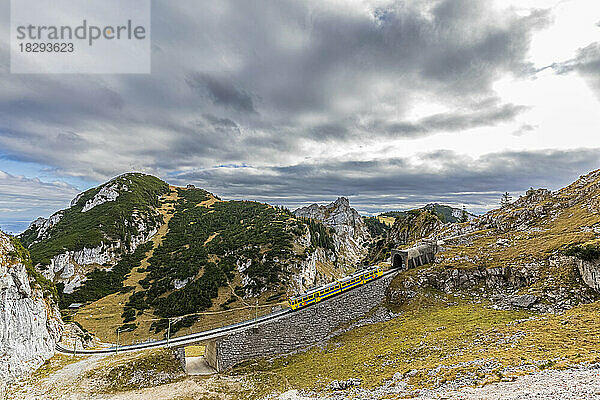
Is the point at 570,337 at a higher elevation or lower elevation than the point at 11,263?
lower

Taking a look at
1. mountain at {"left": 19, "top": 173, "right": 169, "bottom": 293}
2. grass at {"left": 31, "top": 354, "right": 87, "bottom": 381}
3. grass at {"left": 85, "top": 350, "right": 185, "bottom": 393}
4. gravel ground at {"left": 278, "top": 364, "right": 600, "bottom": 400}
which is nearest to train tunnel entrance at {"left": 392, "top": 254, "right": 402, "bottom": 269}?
gravel ground at {"left": 278, "top": 364, "right": 600, "bottom": 400}

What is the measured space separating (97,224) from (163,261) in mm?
45331

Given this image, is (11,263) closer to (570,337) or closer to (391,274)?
(391,274)

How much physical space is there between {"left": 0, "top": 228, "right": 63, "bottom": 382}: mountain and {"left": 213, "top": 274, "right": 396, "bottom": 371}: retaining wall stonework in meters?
26.7

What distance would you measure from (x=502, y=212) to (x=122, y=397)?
92656mm

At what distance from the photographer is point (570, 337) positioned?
23203mm

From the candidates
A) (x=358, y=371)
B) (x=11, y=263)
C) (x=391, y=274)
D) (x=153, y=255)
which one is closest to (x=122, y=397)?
(x=358, y=371)

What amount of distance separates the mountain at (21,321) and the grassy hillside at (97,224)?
73905 millimetres

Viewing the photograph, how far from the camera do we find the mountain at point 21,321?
37469mm

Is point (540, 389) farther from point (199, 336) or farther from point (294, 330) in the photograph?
point (199, 336)

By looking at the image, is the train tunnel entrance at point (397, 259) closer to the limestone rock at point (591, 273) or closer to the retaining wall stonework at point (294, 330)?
the retaining wall stonework at point (294, 330)

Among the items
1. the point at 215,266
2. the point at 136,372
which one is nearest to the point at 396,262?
the point at 136,372

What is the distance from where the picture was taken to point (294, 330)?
133 feet

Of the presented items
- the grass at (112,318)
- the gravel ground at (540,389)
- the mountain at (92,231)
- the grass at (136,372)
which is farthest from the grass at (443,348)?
the mountain at (92,231)
